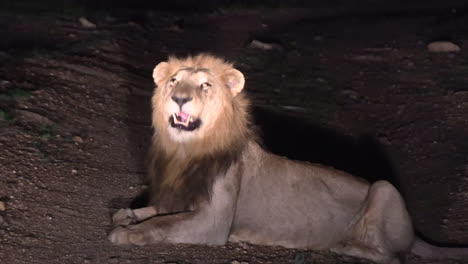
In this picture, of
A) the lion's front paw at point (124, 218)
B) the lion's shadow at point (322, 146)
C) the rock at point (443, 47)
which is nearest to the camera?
the lion's front paw at point (124, 218)

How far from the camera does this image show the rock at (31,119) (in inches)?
312

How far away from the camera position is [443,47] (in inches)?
523

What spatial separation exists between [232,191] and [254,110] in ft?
14.2

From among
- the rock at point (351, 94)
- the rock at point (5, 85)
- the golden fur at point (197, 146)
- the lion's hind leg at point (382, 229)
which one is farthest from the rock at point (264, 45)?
the golden fur at point (197, 146)

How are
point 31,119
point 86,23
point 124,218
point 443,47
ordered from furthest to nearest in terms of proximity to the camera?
1. point 443,47
2. point 86,23
3. point 31,119
4. point 124,218

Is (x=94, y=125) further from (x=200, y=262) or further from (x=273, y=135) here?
(x=200, y=262)

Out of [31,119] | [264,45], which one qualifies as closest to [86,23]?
[264,45]

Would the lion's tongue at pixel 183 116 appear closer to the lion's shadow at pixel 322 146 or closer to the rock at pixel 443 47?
the lion's shadow at pixel 322 146

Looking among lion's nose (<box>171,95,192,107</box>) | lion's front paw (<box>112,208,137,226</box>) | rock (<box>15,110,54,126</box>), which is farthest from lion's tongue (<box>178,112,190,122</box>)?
rock (<box>15,110,54,126</box>)

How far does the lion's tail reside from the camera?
259 inches

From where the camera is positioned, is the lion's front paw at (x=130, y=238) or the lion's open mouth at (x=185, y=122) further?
the lion's open mouth at (x=185, y=122)

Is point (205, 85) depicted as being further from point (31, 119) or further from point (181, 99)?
point (31, 119)

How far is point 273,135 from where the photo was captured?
9805mm

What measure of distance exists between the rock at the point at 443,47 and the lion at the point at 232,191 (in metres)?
7.17
